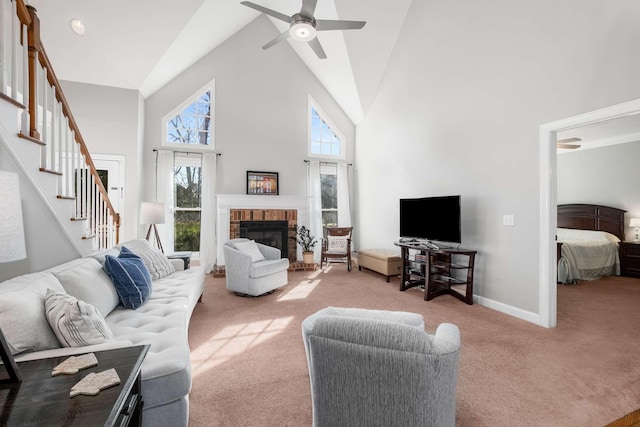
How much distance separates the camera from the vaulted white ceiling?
3861mm

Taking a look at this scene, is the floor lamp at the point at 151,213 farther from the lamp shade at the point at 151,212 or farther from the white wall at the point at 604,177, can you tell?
the white wall at the point at 604,177

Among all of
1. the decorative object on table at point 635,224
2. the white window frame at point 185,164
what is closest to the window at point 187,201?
the white window frame at point 185,164

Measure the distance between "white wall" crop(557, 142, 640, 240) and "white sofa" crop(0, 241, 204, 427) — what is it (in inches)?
296

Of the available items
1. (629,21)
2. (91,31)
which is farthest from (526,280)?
(91,31)

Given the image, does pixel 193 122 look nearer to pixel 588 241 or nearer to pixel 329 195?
pixel 329 195

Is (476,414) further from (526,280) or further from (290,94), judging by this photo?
(290,94)

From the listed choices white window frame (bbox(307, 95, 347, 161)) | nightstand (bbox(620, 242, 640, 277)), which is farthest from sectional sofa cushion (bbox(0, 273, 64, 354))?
nightstand (bbox(620, 242, 640, 277))

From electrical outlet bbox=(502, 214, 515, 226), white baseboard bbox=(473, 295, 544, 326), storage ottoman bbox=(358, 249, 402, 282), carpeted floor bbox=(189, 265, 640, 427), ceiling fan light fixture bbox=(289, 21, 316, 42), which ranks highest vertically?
ceiling fan light fixture bbox=(289, 21, 316, 42)

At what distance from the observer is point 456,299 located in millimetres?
3842

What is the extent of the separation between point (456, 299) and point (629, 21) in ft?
10.3

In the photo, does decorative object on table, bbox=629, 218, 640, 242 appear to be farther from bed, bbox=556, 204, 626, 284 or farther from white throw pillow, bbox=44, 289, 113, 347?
white throw pillow, bbox=44, 289, 113, 347

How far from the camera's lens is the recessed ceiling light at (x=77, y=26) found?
3875mm

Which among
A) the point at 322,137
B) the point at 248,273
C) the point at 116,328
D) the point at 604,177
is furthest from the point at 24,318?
the point at 604,177

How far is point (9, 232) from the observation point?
0.99m
